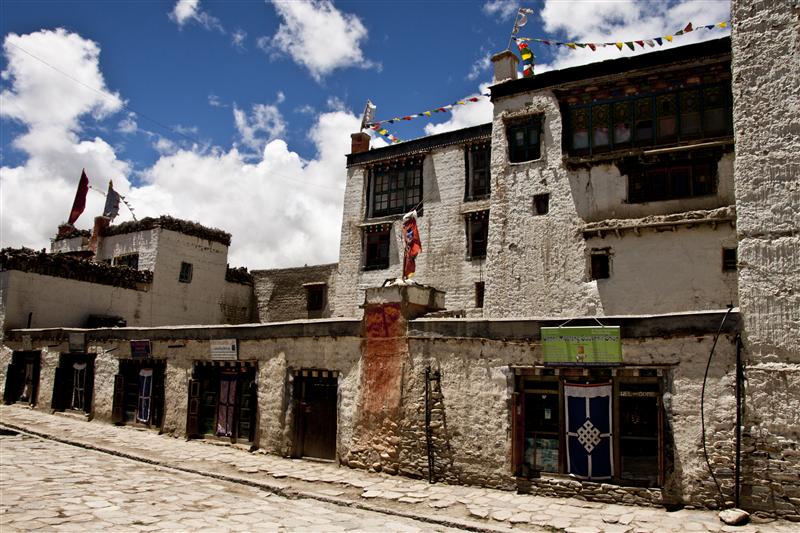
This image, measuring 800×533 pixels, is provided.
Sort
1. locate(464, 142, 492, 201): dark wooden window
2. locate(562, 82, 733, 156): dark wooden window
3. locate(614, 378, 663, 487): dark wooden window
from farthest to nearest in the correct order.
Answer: locate(464, 142, 492, 201): dark wooden window → locate(562, 82, 733, 156): dark wooden window → locate(614, 378, 663, 487): dark wooden window

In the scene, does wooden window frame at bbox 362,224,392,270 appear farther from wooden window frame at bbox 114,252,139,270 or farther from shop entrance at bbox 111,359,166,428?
wooden window frame at bbox 114,252,139,270

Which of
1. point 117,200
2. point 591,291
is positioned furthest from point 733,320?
point 117,200

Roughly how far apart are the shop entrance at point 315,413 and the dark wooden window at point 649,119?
37.7ft

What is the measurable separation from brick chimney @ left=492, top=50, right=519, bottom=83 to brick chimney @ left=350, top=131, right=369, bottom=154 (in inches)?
302

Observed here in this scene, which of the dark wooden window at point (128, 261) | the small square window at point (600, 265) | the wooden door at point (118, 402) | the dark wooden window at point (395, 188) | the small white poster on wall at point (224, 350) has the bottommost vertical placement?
the wooden door at point (118, 402)

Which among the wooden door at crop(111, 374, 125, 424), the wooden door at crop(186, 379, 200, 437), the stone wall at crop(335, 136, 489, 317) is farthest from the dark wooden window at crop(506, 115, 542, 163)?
the wooden door at crop(111, 374, 125, 424)

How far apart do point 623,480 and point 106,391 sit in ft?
54.7

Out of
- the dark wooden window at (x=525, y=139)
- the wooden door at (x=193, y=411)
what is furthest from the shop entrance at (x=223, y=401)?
the dark wooden window at (x=525, y=139)

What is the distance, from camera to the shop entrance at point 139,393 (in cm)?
1891

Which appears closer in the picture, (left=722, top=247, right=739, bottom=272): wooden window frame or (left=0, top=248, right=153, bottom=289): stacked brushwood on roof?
(left=722, top=247, right=739, bottom=272): wooden window frame

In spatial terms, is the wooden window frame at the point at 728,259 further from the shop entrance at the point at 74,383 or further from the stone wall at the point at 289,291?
the shop entrance at the point at 74,383

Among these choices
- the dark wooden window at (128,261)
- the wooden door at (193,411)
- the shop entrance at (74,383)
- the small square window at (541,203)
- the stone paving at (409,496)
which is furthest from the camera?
the dark wooden window at (128,261)

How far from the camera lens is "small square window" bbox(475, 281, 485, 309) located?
24.0m

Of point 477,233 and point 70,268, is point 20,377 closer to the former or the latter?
point 70,268
